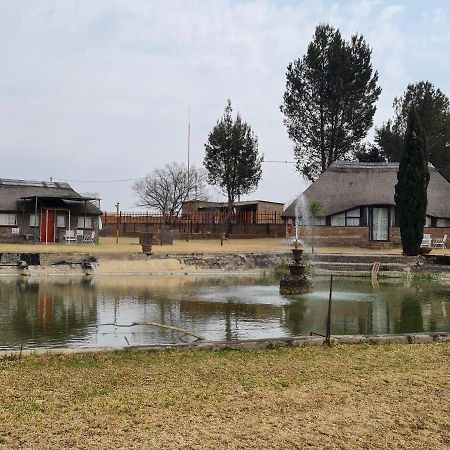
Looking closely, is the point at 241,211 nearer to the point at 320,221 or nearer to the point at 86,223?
the point at 320,221

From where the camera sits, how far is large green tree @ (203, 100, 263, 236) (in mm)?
46062

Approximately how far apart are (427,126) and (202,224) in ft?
67.7

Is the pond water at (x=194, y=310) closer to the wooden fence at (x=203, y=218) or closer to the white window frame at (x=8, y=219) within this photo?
the white window frame at (x=8, y=219)

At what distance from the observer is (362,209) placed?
37531 millimetres

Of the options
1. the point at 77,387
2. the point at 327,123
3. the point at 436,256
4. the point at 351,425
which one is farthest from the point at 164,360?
the point at 327,123

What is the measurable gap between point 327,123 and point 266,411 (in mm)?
44229

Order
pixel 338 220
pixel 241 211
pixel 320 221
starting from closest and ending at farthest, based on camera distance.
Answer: pixel 338 220 < pixel 320 221 < pixel 241 211

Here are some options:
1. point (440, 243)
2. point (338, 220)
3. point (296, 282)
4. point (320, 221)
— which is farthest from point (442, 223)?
point (296, 282)

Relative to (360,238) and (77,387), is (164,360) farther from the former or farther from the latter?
(360,238)

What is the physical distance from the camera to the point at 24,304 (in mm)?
15820

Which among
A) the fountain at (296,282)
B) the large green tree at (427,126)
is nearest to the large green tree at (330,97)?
the large green tree at (427,126)

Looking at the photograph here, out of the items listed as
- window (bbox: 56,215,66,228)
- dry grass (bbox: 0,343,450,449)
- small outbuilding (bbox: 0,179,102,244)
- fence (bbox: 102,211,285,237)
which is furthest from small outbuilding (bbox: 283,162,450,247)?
dry grass (bbox: 0,343,450,449)

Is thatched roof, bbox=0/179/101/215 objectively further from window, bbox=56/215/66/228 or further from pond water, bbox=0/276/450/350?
pond water, bbox=0/276/450/350

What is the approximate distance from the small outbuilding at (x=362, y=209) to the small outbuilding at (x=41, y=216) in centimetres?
1372
